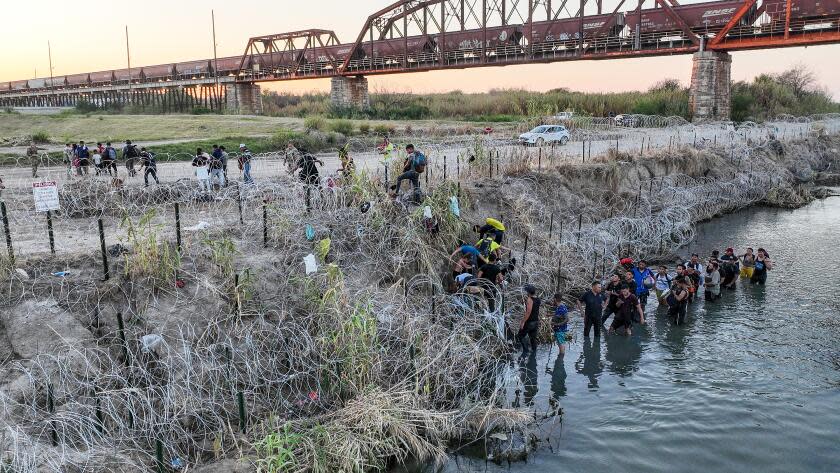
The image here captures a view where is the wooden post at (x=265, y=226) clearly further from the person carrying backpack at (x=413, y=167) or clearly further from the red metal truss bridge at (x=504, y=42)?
the red metal truss bridge at (x=504, y=42)

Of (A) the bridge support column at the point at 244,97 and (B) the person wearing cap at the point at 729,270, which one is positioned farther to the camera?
(A) the bridge support column at the point at 244,97

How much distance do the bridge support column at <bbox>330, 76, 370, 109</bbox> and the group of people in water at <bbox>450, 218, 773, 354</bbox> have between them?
165 feet

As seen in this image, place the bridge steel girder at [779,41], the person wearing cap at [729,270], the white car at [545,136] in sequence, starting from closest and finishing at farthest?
the person wearing cap at [729,270]
the white car at [545,136]
the bridge steel girder at [779,41]

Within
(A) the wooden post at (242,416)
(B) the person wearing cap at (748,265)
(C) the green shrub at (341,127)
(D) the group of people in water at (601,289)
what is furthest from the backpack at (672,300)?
(C) the green shrub at (341,127)

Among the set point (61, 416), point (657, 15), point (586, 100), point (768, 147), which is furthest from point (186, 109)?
point (61, 416)

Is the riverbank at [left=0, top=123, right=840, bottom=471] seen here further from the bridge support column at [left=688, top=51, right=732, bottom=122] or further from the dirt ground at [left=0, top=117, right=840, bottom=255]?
the bridge support column at [left=688, top=51, right=732, bottom=122]

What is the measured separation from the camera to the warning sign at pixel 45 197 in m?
10.2

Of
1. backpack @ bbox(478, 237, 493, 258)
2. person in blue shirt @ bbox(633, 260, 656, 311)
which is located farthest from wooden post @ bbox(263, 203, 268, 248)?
person in blue shirt @ bbox(633, 260, 656, 311)

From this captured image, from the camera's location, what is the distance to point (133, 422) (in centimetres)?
745

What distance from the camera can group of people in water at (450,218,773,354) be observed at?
11.3 m

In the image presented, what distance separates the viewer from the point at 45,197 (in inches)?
405

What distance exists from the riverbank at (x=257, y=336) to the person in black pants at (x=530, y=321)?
1.64ft

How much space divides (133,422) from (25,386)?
1617mm

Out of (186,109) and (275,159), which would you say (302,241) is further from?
(186,109)
